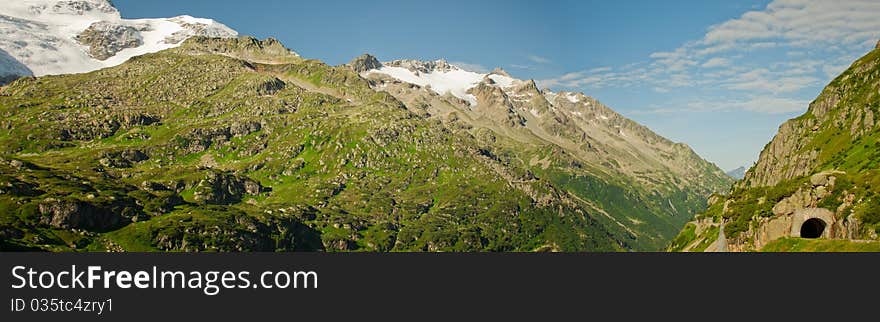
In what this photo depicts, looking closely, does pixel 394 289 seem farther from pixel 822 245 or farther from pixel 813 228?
pixel 813 228

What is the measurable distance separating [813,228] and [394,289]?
8441 cm

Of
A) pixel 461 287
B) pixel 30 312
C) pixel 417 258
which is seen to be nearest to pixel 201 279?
pixel 30 312

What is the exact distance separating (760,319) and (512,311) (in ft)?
69.4

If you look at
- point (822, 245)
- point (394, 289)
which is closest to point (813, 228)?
point (822, 245)

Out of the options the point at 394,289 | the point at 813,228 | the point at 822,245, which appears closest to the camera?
the point at 394,289

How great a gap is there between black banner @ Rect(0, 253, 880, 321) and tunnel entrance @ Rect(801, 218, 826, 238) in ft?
154

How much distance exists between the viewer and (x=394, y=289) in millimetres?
57000

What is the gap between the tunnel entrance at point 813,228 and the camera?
335 feet

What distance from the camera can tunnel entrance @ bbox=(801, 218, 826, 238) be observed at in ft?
335

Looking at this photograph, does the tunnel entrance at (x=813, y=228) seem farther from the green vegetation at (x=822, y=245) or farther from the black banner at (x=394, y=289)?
the black banner at (x=394, y=289)

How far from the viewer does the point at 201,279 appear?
5475cm

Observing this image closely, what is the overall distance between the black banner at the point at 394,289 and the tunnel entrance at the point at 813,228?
154 feet

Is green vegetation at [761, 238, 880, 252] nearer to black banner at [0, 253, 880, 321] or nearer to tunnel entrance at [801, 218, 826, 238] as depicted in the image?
tunnel entrance at [801, 218, 826, 238]

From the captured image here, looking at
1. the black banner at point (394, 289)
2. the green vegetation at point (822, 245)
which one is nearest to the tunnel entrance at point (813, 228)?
the green vegetation at point (822, 245)
